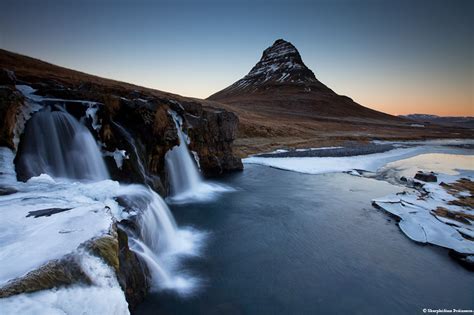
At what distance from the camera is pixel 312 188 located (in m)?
Answer: 15.5

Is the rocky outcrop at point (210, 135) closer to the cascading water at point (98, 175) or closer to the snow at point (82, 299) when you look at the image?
the cascading water at point (98, 175)

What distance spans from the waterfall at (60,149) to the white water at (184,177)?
14.0ft

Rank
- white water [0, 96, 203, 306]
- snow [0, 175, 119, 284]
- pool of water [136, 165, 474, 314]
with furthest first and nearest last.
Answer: white water [0, 96, 203, 306], pool of water [136, 165, 474, 314], snow [0, 175, 119, 284]

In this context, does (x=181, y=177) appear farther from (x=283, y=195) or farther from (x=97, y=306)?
(x=97, y=306)

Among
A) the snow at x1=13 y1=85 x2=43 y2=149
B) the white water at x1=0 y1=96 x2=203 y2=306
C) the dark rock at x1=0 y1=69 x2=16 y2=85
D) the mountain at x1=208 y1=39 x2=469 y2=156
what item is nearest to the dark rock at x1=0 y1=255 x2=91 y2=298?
the white water at x1=0 y1=96 x2=203 y2=306

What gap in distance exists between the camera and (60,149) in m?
8.71

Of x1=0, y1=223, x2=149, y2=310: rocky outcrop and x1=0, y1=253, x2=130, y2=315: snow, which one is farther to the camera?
x1=0, y1=223, x2=149, y2=310: rocky outcrop

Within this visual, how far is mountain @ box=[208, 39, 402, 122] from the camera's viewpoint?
108 metres

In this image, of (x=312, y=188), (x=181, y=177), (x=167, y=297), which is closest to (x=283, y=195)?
(x=312, y=188)

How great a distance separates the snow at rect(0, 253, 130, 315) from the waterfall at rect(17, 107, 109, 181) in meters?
5.53

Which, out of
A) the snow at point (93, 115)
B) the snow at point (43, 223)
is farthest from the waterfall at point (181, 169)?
the snow at point (43, 223)

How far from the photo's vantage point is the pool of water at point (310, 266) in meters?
5.64

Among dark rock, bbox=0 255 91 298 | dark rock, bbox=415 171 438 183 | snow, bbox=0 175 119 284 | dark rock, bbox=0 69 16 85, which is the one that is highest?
dark rock, bbox=0 69 16 85

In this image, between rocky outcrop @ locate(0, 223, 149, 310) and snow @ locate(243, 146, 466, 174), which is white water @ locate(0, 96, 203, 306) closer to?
rocky outcrop @ locate(0, 223, 149, 310)
